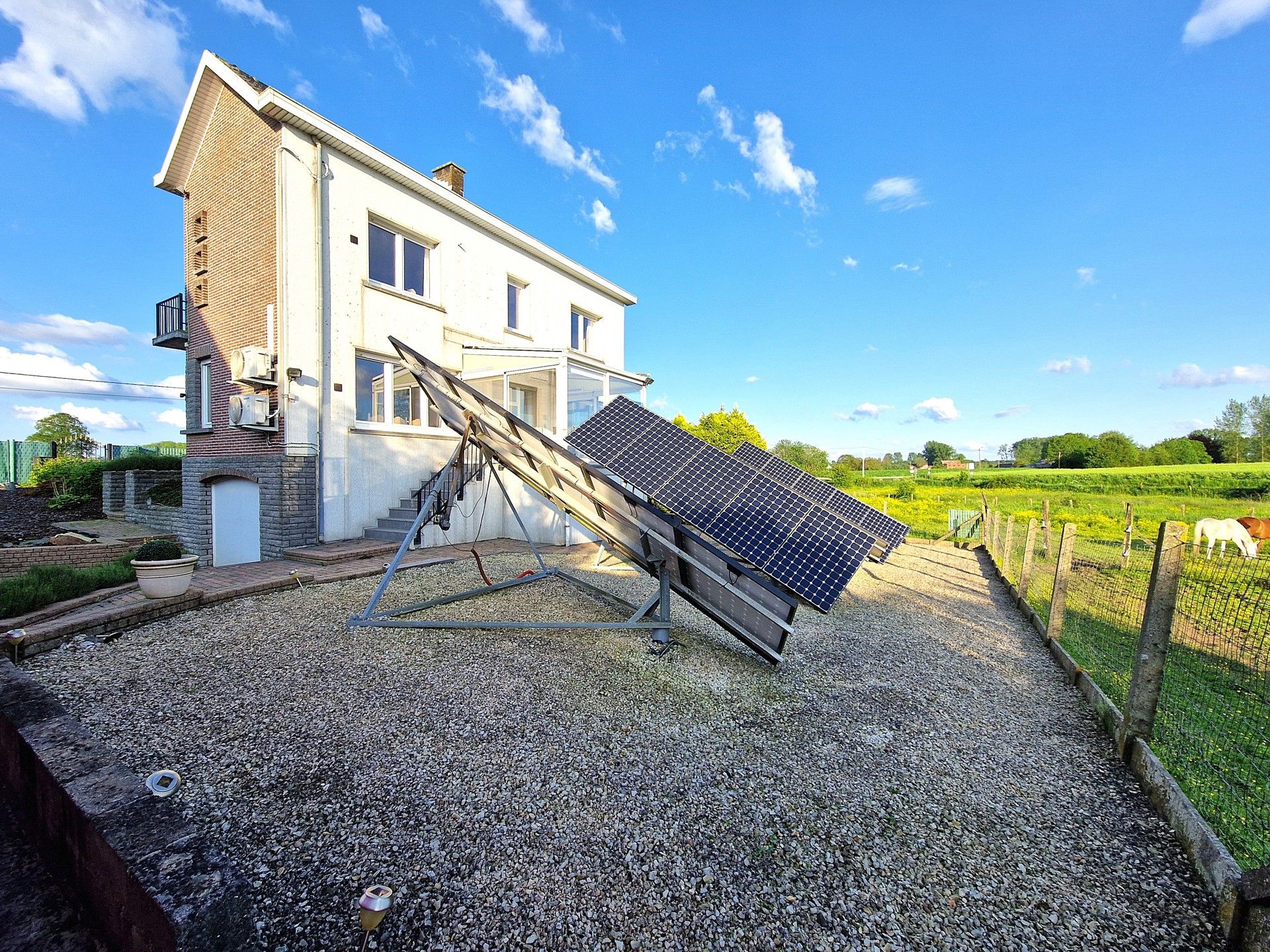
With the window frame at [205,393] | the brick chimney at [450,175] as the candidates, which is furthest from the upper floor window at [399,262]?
the window frame at [205,393]

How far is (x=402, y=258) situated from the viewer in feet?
39.0

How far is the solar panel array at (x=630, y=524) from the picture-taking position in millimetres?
4309

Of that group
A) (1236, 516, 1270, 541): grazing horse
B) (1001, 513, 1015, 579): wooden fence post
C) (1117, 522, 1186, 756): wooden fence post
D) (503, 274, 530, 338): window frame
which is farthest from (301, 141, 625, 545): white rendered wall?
(1236, 516, 1270, 541): grazing horse

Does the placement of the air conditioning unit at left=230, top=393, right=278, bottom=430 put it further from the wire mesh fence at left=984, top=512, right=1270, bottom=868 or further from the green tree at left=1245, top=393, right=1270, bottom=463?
the green tree at left=1245, top=393, right=1270, bottom=463

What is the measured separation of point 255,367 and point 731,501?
1003 centimetres

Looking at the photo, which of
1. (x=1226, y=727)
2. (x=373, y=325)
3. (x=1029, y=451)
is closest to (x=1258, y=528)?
(x=1226, y=727)

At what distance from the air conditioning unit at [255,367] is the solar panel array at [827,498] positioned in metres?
9.22

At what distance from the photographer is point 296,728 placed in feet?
11.7

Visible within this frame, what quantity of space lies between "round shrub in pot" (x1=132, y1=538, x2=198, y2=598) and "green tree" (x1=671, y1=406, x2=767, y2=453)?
34409 millimetres

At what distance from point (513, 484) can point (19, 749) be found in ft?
31.2

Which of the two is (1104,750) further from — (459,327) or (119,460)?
(119,460)

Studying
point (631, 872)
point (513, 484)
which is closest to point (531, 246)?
point (513, 484)

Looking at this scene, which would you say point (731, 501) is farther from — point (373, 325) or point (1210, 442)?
point (1210, 442)

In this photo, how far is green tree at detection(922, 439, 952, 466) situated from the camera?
78938 millimetres
